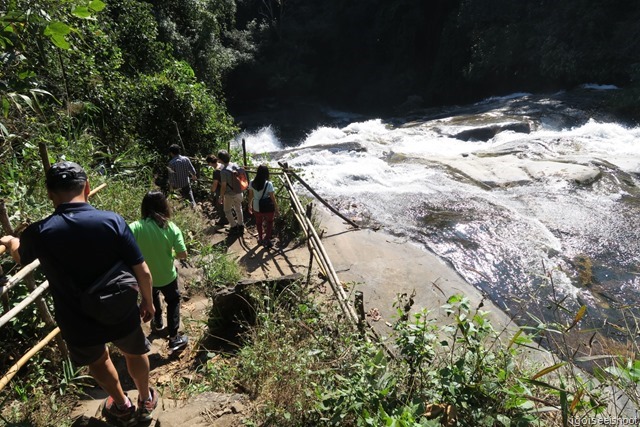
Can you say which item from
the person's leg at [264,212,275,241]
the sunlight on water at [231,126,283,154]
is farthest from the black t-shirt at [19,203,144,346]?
the sunlight on water at [231,126,283,154]

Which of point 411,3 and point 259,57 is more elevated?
point 411,3

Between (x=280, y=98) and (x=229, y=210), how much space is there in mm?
21969

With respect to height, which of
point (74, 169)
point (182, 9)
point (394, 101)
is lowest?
point (394, 101)

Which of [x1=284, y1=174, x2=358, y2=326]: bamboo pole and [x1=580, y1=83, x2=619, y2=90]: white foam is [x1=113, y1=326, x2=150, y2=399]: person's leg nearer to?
[x1=284, y1=174, x2=358, y2=326]: bamboo pole

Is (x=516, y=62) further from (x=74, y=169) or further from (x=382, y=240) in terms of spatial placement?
(x=74, y=169)

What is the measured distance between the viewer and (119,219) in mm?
2139

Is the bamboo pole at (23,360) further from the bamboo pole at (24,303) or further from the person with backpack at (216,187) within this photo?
the person with backpack at (216,187)

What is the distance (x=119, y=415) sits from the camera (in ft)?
8.04

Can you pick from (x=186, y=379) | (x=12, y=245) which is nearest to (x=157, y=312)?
(x=186, y=379)

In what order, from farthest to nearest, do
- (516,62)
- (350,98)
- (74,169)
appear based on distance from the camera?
(350,98) → (516,62) → (74,169)

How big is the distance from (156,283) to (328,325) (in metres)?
1.41

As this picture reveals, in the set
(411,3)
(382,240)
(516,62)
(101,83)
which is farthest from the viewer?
(411,3)

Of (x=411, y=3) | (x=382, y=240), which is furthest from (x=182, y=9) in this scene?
(x=411, y=3)

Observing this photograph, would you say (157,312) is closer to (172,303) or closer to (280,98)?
(172,303)
